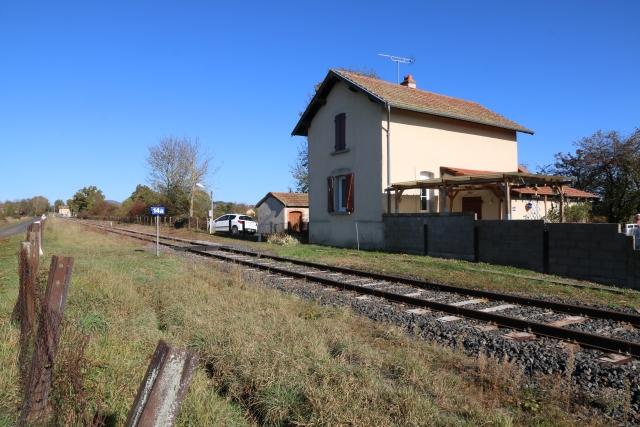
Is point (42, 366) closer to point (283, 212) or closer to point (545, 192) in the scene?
point (545, 192)

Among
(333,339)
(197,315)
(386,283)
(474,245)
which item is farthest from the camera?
(474,245)

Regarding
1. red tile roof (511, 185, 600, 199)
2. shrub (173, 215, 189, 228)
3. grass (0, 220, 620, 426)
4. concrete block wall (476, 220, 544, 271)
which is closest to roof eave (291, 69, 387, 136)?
red tile roof (511, 185, 600, 199)

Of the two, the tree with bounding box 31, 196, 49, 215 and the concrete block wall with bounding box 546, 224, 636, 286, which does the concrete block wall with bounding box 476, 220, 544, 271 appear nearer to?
the concrete block wall with bounding box 546, 224, 636, 286

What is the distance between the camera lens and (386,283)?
1106 cm

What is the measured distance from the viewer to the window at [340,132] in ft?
71.0

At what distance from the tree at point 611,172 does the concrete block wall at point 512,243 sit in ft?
51.5

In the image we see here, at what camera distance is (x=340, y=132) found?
21.9 meters

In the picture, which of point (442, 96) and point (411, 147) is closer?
point (411, 147)

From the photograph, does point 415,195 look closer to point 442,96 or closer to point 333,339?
point 442,96


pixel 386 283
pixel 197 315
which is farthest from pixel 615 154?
pixel 197 315

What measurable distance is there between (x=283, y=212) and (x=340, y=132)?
981 cm

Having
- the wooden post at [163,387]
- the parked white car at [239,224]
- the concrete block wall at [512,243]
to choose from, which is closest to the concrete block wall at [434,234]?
the concrete block wall at [512,243]

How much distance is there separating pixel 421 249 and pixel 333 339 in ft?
Result: 39.9

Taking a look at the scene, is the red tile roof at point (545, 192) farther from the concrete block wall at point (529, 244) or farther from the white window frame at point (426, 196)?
the concrete block wall at point (529, 244)
